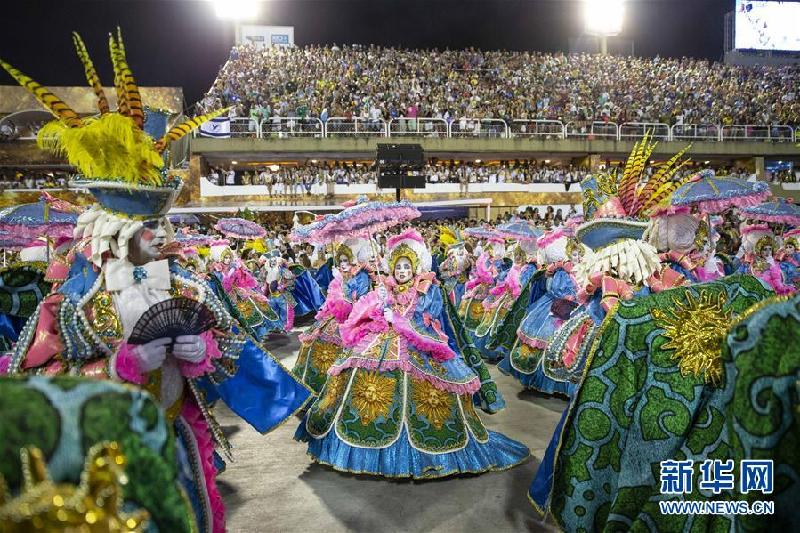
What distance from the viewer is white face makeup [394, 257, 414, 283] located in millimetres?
5348

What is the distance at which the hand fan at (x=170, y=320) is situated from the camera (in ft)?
8.29

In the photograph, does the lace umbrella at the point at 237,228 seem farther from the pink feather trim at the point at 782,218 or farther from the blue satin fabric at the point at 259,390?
the blue satin fabric at the point at 259,390

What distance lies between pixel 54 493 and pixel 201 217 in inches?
776

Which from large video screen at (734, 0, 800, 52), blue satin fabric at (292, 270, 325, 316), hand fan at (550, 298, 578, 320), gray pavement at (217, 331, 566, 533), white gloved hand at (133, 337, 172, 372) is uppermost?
large video screen at (734, 0, 800, 52)

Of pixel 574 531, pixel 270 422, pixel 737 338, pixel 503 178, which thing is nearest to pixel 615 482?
pixel 574 531

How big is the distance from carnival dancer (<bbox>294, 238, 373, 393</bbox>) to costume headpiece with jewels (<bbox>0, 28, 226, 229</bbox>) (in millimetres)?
3254

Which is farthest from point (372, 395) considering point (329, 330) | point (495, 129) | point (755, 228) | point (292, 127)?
point (495, 129)

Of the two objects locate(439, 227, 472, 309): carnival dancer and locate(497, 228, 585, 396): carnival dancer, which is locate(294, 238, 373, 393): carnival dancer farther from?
locate(439, 227, 472, 309): carnival dancer

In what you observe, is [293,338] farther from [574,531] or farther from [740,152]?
[740,152]

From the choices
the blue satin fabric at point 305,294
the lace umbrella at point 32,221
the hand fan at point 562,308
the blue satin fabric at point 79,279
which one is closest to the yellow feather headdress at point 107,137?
the blue satin fabric at point 79,279

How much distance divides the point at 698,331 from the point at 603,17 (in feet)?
111

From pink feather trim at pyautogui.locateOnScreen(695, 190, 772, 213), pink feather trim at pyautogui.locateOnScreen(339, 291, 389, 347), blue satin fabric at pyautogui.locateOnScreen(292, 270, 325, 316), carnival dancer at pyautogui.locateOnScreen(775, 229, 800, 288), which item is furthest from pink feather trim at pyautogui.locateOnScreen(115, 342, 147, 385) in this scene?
blue satin fabric at pyautogui.locateOnScreen(292, 270, 325, 316)

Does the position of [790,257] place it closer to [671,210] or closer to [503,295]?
[503,295]

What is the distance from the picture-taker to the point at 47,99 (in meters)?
2.77
